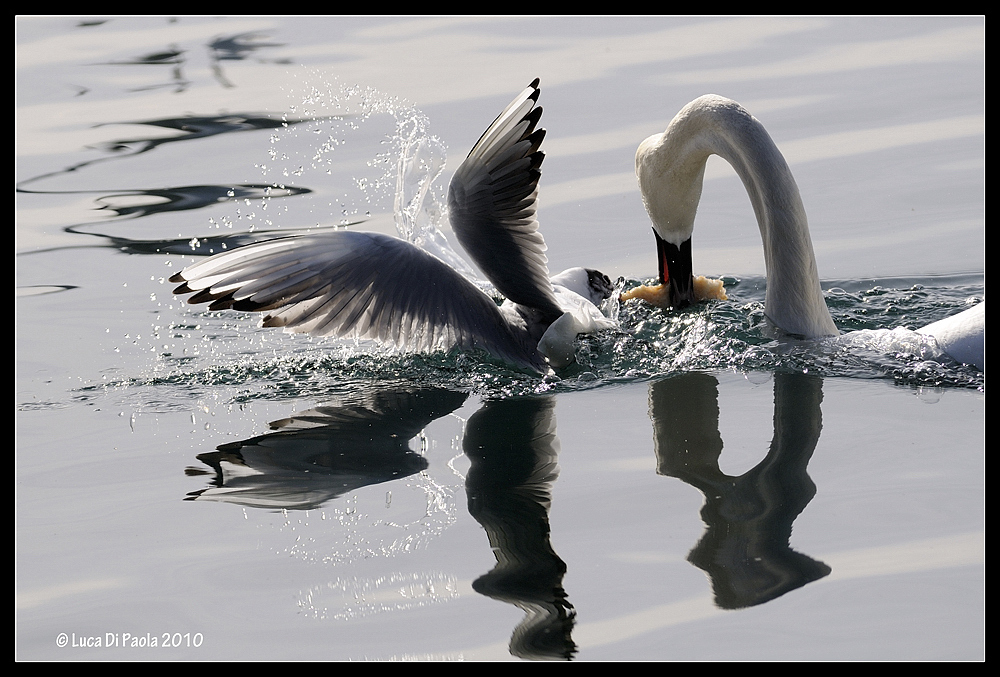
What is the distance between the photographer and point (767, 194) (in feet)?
16.6

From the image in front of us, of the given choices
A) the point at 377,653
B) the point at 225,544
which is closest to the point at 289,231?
the point at 225,544

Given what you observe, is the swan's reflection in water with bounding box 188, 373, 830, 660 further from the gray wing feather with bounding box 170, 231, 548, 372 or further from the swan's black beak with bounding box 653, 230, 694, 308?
the swan's black beak with bounding box 653, 230, 694, 308

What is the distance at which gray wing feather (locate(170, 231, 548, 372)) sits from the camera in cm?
461

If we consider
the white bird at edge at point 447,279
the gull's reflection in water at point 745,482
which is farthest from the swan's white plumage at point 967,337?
the white bird at edge at point 447,279

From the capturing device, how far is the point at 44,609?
3402mm

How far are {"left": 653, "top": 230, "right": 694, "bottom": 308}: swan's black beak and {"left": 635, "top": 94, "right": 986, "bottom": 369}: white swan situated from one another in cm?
20

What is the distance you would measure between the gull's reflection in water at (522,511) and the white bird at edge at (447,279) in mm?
457

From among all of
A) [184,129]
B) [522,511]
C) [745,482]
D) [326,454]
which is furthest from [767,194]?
[184,129]

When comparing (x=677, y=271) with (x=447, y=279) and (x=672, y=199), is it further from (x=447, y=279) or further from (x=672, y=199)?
(x=447, y=279)

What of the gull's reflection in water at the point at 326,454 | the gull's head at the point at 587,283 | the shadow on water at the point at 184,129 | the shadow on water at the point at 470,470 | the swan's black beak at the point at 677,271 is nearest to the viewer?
the shadow on water at the point at 470,470

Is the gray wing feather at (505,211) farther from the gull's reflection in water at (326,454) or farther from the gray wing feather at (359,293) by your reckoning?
the gull's reflection in water at (326,454)

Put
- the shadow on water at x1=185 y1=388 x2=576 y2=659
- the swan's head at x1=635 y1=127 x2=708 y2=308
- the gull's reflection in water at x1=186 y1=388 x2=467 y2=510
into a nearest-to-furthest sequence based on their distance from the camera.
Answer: the shadow on water at x1=185 y1=388 x2=576 y2=659 < the gull's reflection in water at x1=186 y1=388 x2=467 y2=510 < the swan's head at x1=635 y1=127 x2=708 y2=308

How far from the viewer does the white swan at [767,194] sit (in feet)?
16.5

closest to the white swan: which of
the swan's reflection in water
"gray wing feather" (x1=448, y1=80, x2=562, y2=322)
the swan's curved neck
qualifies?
the swan's curved neck
